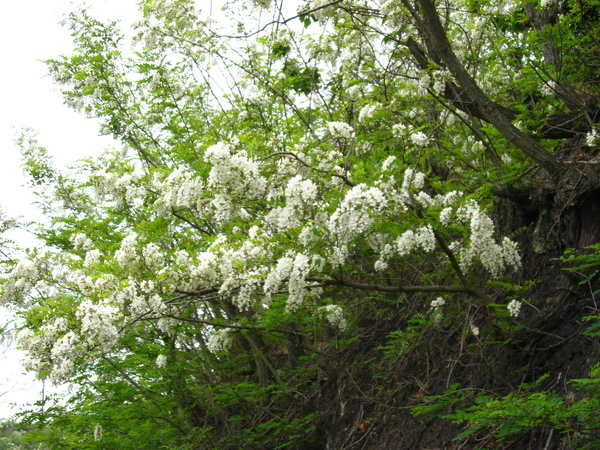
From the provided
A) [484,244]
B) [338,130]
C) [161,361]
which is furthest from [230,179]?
[161,361]

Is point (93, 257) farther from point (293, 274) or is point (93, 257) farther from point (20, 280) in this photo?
point (293, 274)

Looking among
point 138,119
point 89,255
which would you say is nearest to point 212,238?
point 89,255

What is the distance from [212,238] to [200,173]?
0.64 metres

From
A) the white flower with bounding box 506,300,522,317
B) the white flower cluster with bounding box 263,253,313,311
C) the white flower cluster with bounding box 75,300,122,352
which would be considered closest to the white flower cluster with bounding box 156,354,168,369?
the white flower cluster with bounding box 75,300,122,352

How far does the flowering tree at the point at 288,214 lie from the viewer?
4344mm

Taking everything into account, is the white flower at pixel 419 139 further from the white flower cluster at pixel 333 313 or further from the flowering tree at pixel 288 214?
the white flower cluster at pixel 333 313

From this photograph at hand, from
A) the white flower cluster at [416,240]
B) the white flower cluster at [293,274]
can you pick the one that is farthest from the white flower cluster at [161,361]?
the white flower cluster at [416,240]

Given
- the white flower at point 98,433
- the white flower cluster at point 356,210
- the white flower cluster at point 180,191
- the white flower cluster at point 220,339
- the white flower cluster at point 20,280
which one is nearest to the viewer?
the white flower cluster at point 356,210

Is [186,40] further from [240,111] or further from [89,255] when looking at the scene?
[89,255]

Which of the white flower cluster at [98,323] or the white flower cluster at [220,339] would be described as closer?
the white flower cluster at [98,323]

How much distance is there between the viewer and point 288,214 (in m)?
4.26

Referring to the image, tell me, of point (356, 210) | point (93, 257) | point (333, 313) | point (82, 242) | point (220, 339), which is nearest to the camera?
point (356, 210)

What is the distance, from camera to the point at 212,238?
5.47 m

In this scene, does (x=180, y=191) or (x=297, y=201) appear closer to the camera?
(x=297, y=201)
